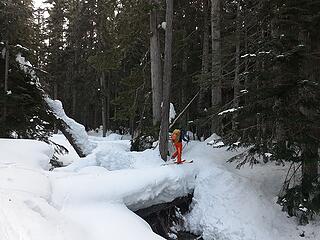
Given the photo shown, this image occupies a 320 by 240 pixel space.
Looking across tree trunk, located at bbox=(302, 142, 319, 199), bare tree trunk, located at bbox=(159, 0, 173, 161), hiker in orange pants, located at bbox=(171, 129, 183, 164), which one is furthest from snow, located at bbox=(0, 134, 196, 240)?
tree trunk, located at bbox=(302, 142, 319, 199)

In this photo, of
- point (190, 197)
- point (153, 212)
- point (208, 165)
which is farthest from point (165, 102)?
point (153, 212)

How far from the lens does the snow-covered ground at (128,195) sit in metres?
5.72

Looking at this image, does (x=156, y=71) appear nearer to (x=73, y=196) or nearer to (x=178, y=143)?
(x=178, y=143)

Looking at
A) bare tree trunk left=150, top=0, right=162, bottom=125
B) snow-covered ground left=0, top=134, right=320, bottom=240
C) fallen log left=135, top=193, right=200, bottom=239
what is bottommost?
fallen log left=135, top=193, right=200, bottom=239

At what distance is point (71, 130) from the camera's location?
56.5 feet

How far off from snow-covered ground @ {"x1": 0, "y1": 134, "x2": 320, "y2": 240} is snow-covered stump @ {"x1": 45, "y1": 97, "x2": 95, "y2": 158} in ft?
11.9

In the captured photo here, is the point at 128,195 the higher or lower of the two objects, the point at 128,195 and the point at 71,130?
the lower

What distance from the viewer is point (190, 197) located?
1184cm

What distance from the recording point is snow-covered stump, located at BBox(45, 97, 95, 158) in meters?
16.7

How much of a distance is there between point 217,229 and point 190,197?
5.63ft

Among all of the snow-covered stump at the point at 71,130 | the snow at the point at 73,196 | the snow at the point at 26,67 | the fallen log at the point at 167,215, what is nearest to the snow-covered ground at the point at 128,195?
the snow at the point at 73,196

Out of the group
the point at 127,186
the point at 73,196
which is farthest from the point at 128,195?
the point at 73,196

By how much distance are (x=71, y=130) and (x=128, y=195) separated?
911 centimetres

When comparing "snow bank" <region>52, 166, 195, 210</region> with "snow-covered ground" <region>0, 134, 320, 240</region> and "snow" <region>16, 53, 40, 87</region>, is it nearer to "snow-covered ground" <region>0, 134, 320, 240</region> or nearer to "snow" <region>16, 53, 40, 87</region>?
"snow-covered ground" <region>0, 134, 320, 240</region>
